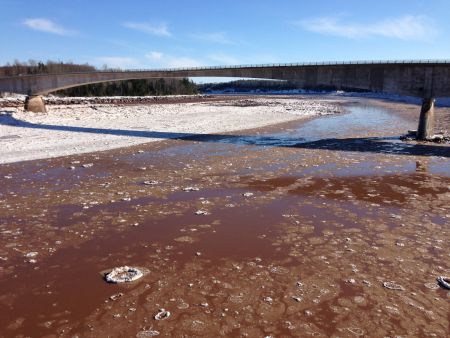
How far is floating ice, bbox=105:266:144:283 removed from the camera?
612 cm

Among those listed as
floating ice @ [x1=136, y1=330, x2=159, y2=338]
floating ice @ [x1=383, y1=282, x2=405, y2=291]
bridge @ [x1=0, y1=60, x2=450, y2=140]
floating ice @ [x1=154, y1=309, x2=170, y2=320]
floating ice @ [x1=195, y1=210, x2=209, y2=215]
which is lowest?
floating ice @ [x1=383, y1=282, x2=405, y2=291]

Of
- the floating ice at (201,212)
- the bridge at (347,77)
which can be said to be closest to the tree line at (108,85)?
the bridge at (347,77)

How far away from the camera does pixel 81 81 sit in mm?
43625

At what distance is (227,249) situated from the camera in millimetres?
7359

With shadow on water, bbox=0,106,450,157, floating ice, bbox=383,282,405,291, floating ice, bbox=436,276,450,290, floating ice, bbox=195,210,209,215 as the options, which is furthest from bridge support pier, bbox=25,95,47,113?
floating ice, bbox=436,276,450,290

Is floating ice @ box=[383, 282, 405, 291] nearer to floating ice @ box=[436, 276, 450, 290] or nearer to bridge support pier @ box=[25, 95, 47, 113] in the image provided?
floating ice @ box=[436, 276, 450, 290]

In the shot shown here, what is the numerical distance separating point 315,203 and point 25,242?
24.1ft

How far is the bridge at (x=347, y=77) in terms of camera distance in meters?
23.3

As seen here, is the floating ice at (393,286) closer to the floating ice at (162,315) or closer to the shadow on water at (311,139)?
the floating ice at (162,315)

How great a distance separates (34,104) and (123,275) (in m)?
40.3

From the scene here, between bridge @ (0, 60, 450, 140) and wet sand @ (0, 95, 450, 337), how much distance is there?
11.1 metres

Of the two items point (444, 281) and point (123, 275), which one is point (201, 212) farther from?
point (444, 281)

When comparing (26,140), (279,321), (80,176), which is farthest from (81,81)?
(279,321)

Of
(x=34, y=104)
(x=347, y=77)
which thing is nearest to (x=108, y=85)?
(x=34, y=104)
